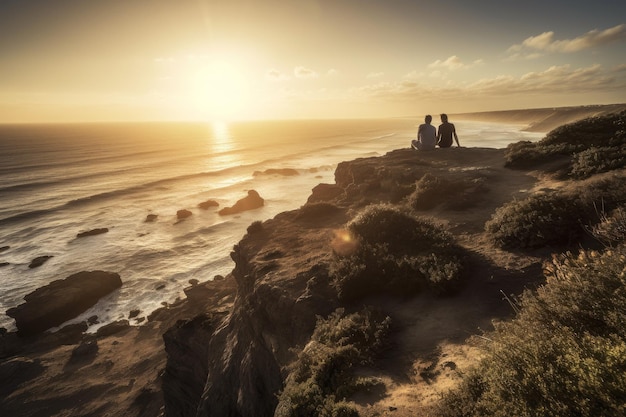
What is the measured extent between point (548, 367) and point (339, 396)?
3248mm

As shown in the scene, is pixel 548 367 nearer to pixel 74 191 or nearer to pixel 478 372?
pixel 478 372

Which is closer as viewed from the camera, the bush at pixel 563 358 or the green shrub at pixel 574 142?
the bush at pixel 563 358

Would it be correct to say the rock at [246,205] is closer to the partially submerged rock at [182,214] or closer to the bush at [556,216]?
the partially submerged rock at [182,214]

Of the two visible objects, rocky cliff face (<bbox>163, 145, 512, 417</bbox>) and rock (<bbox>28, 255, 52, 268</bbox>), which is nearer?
rocky cliff face (<bbox>163, 145, 512, 417</bbox>)

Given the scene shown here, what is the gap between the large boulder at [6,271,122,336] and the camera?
24109 mm

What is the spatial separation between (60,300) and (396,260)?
2923cm

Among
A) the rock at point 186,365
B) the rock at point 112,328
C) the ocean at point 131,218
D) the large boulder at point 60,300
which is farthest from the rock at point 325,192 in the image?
the large boulder at point 60,300

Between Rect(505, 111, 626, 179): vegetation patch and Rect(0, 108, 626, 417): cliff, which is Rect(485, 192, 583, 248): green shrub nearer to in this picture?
Rect(0, 108, 626, 417): cliff

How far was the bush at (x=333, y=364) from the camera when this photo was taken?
5289 millimetres

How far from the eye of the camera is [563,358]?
341cm

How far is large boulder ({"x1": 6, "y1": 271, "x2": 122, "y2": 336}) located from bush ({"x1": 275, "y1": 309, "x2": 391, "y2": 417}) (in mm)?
27342

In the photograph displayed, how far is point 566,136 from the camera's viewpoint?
15.9m

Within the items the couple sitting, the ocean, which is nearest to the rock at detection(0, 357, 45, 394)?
the ocean

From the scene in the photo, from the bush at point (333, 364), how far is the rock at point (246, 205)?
40847 millimetres
